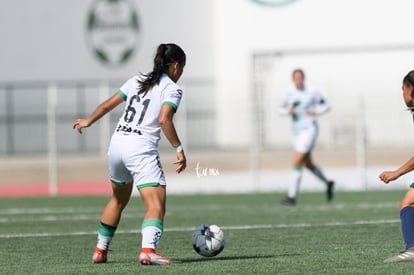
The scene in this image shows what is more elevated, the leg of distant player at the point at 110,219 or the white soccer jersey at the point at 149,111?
the white soccer jersey at the point at 149,111

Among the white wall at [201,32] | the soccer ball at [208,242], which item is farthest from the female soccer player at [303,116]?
the white wall at [201,32]

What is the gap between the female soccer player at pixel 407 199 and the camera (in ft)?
30.5

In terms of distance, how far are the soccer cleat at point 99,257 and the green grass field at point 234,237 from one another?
8 cm

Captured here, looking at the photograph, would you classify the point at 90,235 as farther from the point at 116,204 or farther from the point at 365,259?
the point at 365,259

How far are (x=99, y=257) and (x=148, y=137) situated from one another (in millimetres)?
1153

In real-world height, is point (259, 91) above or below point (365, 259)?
above

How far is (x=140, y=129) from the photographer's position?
9859 millimetres

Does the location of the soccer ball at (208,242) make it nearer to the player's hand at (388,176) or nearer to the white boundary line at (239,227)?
the player's hand at (388,176)

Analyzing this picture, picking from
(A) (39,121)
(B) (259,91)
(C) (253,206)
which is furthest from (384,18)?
(C) (253,206)

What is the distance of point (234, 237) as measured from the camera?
506 inches

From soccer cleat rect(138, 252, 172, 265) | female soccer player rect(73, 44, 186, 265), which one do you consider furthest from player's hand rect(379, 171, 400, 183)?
soccer cleat rect(138, 252, 172, 265)

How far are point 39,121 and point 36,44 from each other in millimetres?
5103

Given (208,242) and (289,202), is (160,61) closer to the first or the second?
(208,242)

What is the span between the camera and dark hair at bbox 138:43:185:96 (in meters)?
9.92
